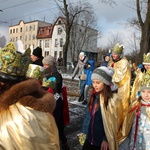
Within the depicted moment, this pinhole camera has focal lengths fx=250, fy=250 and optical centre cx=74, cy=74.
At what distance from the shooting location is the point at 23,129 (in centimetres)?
162

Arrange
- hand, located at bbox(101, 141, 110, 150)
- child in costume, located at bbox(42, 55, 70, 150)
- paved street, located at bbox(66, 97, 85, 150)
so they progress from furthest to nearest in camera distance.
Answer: paved street, located at bbox(66, 97, 85, 150), child in costume, located at bbox(42, 55, 70, 150), hand, located at bbox(101, 141, 110, 150)

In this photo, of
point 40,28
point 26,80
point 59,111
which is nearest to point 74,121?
point 59,111

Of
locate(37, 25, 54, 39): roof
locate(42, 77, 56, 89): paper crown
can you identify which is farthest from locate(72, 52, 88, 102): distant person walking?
locate(37, 25, 54, 39): roof

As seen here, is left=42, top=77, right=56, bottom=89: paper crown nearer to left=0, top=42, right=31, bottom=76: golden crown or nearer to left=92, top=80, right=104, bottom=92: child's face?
left=92, top=80, right=104, bottom=92: child's face

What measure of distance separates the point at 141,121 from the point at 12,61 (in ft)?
8.16

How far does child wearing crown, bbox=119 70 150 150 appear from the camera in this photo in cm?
359

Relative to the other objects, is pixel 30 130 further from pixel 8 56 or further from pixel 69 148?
pixel 69 148

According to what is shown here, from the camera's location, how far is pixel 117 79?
254 inches

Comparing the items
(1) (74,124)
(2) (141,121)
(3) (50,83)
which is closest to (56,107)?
(3) (50,83)

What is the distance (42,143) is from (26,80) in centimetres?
46

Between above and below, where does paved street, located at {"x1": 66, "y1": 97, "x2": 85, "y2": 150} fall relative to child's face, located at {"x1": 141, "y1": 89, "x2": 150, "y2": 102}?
below

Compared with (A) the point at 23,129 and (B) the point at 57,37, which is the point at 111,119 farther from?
(B) the point at 57,37

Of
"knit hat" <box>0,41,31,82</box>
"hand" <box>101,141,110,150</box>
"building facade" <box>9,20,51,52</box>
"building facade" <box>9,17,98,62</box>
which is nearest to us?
"knit hat" <box>0,41,31,82</box>

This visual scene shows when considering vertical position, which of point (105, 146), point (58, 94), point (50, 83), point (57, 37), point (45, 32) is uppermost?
point (45, 32)
